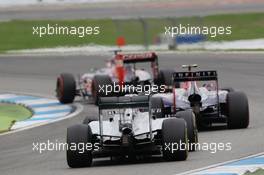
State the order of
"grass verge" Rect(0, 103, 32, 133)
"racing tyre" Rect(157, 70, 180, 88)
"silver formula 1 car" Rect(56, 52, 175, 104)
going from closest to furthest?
"grass verge" Rect(0, 103, 32, 133), "silver formula 1 car" Rect(56, 52, 175, 104), "racing tyre" Rect(157, 70, 180, 88)

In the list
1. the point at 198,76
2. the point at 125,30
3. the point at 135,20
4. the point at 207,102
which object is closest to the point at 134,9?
the point at 125,30

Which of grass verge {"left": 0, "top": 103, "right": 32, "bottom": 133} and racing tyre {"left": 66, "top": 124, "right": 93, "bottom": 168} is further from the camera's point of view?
grass verge {"left": 0, "top": 103, "right": 32, "bottom": 133}

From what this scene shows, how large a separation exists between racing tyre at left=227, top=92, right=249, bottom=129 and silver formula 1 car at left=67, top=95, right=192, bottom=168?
11.6ft

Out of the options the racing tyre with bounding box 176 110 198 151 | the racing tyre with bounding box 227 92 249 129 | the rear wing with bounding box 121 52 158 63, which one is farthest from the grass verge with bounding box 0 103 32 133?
the racing tyre with bounding box 176 110 198 151

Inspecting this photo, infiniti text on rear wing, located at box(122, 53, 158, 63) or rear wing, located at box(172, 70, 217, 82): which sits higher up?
infiniti text on rear wing, located at box(122, 53, 158, 63)

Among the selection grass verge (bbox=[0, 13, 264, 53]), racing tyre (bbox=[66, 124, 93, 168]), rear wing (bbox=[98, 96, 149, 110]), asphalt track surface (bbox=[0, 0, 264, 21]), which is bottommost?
racing tyre (bbox=[66, 124, 93, 168])

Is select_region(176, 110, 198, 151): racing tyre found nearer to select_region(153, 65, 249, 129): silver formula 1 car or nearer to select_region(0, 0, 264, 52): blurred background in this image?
select_region(153, 65, 249, 129): silver formula 1 car

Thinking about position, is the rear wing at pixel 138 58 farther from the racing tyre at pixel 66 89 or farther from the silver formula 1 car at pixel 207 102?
the silver formula 1 car at pixel 207 102

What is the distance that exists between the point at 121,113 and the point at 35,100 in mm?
12372

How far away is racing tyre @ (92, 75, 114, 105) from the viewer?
2395 cm

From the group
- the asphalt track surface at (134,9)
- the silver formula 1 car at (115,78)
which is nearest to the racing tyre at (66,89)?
the silver formula 1 car at (115,78)

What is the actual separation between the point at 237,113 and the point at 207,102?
2.28 feet

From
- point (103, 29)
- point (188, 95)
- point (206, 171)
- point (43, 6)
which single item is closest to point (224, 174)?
point (206, 171)

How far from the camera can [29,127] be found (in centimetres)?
2005
